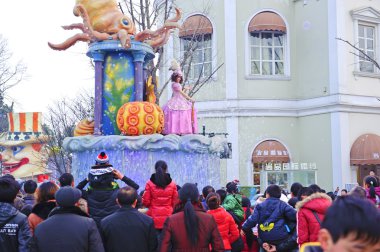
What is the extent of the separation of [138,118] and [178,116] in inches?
52.3

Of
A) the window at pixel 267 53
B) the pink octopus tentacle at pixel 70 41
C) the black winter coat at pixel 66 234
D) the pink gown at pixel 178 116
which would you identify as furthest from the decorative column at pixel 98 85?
the window at pixel 267 53

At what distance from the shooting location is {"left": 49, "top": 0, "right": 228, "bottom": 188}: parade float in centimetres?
1255

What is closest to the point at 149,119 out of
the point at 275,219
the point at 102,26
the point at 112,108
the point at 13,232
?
the point at 112,108

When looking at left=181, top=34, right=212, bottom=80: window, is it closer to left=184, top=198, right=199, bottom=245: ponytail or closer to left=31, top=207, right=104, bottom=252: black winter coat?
A: left=184, top=198, right=199, bottom=245: ponytail

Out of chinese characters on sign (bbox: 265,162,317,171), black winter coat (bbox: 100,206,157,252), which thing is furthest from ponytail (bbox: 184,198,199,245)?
chinese characters on sign (bbox: 265,162,317,171)

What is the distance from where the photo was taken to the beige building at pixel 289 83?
2564 centimetres

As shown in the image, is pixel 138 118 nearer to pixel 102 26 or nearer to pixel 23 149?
pixel 102 26

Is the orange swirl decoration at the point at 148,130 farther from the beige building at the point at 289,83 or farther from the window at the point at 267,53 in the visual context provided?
the window at the point at 267,53

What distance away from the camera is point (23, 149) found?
126ft

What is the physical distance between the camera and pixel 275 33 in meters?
27.1

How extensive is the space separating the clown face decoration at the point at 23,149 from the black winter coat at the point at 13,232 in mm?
32011

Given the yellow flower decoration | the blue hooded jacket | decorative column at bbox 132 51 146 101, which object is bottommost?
the blue hooded jacket

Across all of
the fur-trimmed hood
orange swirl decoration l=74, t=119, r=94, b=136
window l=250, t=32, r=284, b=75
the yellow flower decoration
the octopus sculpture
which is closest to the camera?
the fur-trimmed hood

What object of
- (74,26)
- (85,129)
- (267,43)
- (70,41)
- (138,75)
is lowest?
(85,129)
